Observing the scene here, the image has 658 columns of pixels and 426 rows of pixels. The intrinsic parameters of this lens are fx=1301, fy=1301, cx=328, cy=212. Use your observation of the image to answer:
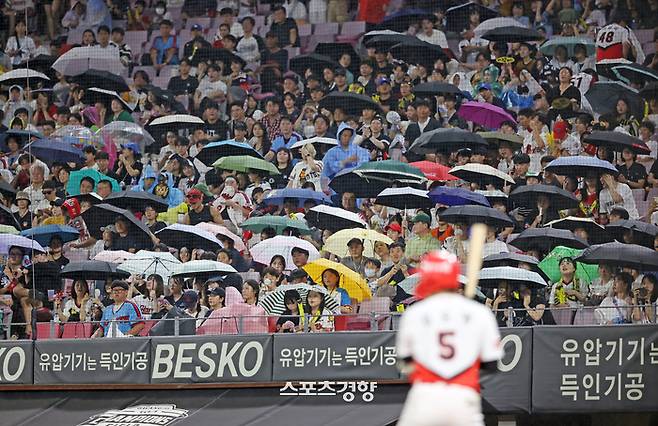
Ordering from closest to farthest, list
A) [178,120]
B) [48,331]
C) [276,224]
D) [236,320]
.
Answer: [236,320] < [48,331] < [276,224] < [178,120]

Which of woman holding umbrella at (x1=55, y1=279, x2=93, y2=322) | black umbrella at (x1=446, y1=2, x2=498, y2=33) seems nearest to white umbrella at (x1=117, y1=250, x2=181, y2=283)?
woman holding umbrella at (x1=55, y1=279, x2=93, y2=322)

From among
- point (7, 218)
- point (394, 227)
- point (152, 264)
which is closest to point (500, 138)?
point (394, 227)

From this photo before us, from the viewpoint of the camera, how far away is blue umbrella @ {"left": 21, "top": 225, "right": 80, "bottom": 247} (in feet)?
46.0

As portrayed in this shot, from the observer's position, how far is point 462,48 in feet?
48.1

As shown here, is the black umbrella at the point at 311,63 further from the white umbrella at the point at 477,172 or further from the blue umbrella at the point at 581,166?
the blue umbrella at the point at 581,166

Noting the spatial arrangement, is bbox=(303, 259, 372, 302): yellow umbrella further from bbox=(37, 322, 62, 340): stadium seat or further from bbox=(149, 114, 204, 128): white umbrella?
bbox=(149, 114, 204, 128): white umbrella

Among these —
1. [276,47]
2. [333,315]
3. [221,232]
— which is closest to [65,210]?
[221,232]

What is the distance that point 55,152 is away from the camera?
14711 mm

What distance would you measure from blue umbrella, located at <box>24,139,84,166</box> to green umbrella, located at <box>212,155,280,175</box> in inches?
68.7

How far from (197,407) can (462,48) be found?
5416 millimetres

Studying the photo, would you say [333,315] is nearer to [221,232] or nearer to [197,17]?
[221,232]

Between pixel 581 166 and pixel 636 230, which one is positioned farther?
pixel 581 166

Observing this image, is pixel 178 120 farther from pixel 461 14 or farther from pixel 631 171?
pixel 631 171

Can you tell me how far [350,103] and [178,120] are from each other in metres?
2.02
